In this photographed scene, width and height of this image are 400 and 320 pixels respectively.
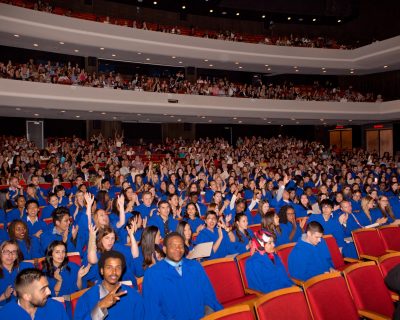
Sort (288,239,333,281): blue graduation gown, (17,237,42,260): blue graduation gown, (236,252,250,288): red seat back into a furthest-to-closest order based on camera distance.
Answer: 1. (17,237,42,260): blue graduation gown
2. (288,239,333,281): blue graduation gown
3. (236,252,250,288): red seat back

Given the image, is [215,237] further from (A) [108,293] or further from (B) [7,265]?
(A) [108,293]

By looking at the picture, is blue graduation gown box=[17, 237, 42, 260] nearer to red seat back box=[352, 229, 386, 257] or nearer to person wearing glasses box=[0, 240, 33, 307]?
person wearing glasses box=[0, 240, 33, 307]

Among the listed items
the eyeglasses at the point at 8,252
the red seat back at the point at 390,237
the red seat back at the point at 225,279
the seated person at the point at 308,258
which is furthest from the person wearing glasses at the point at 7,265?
the red seat back at the point at 390,237

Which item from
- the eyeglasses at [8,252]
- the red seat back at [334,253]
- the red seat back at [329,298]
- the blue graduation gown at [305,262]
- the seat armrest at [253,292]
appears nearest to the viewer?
the red seat back at [329,298]

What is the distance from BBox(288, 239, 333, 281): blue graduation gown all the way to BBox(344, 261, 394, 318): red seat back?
80 centimetres

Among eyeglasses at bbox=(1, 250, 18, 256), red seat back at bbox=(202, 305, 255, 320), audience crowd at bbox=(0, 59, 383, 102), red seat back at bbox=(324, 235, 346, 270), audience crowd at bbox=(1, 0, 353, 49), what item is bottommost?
red seat back at bbox=(324, 235, 346, 270)

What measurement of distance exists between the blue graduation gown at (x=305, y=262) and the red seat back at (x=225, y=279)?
734mm

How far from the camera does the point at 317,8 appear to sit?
27000 mm

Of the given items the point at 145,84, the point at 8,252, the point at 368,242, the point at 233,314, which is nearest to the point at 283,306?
the point at 233,314

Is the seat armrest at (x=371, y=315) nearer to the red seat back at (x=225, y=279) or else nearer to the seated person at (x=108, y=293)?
the red seat back at (x=225, y=279)

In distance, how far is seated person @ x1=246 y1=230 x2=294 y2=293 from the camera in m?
4.50

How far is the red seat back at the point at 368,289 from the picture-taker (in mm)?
4000

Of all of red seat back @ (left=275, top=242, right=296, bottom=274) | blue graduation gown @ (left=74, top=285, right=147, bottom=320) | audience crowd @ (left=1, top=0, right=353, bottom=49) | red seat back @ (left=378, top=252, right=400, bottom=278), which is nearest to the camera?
blue graduation gown @ (left=74, top=285, right=147, bottom=320)

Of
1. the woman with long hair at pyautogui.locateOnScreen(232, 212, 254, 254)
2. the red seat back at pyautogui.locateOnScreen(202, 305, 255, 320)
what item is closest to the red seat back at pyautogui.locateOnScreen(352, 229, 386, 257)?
the woman with long hair at pyautogui.locateOnScreen(232, 212, 254, 254)
